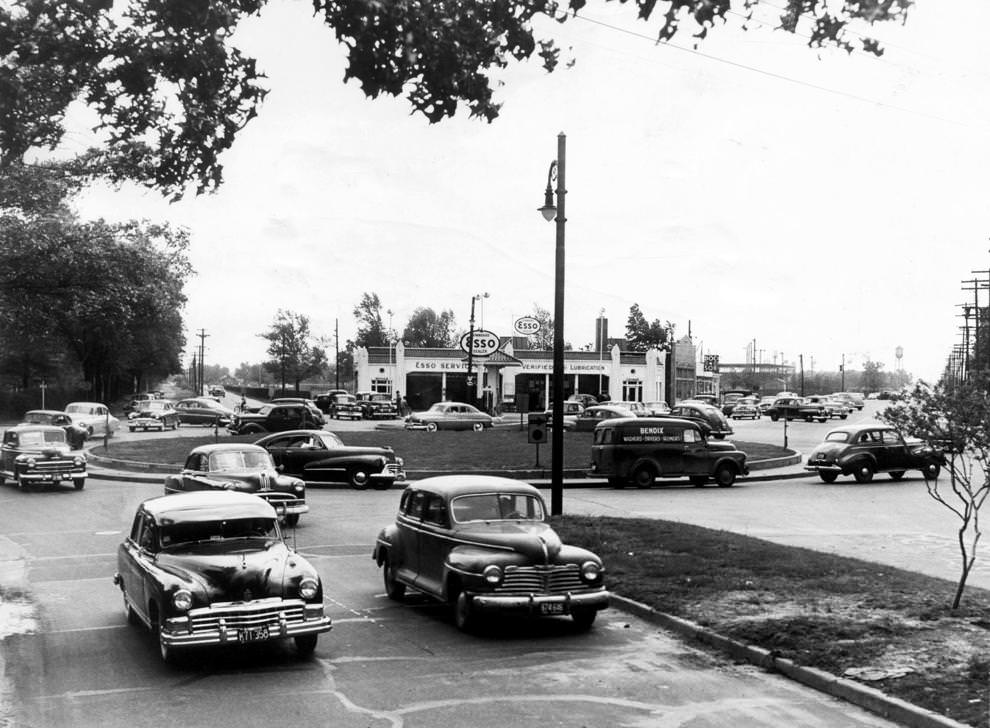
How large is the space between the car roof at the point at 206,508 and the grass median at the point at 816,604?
5.02 m

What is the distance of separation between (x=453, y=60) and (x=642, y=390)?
262 feet

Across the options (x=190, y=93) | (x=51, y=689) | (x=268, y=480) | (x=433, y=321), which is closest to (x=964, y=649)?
(x=51, y=689)

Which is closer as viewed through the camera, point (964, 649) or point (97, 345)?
point (964, 649)

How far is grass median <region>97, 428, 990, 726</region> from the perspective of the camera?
29.1ft

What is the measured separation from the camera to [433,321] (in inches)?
5492

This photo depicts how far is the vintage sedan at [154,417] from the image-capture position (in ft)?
184

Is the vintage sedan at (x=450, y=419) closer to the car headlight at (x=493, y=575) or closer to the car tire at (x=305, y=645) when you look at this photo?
the car headlight at (x=493, y=575)

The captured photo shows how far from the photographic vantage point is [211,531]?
10.6 metres

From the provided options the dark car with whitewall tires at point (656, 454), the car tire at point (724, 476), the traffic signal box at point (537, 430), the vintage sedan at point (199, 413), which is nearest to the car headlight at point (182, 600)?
the traffic signal box at point (537, 430)

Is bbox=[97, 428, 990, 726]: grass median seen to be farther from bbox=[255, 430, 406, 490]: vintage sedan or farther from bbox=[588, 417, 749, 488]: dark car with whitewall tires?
bbox=[588, 417, 749, 488]: dark car with whitewall tires

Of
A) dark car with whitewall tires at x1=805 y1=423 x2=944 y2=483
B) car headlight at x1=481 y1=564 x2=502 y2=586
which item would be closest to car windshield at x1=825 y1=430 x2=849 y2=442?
dark car with whitewall tires at x1=805 y1=423 x2=944 y2=483

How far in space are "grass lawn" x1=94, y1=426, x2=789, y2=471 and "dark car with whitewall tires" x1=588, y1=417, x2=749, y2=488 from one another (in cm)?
278

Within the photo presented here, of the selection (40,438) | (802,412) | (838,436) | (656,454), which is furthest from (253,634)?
(802,412)

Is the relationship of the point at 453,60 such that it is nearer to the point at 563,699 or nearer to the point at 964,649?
the point at 563,699
